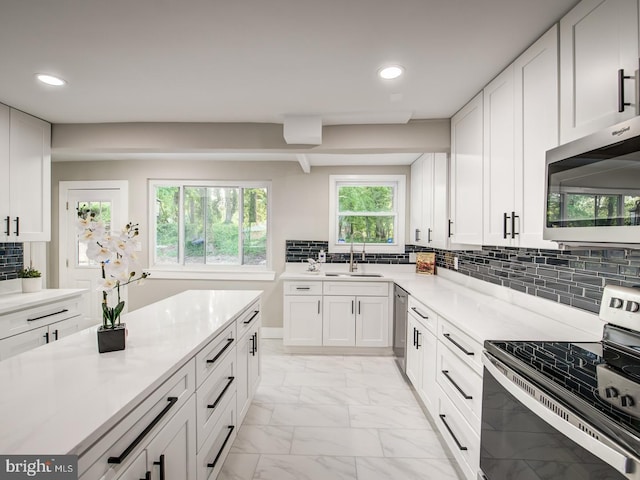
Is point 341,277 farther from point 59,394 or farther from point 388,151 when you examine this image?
point 59,394

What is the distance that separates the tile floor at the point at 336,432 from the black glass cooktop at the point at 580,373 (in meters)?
1.04

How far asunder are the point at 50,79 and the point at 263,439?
2.72 metres

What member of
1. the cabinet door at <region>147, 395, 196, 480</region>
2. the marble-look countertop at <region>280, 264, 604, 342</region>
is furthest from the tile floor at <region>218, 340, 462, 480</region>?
the marble-look countertop at <region>280, 264, 604, 342</region>

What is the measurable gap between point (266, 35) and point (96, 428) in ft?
5.69

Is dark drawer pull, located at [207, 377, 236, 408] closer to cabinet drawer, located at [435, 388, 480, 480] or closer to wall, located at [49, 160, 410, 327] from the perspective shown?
cabinet drawer, located at [435, 388, 480, 480]

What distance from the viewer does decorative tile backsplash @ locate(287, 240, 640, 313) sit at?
148cm

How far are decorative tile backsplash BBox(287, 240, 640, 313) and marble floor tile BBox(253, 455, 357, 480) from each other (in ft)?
5.05

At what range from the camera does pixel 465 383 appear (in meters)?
1.68

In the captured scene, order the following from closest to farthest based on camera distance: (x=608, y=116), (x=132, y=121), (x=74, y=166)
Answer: (x=608, y=116)
(x=132, y=121)
(x=74, y=166)

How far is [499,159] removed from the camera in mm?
1979

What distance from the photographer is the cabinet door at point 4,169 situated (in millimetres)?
2504

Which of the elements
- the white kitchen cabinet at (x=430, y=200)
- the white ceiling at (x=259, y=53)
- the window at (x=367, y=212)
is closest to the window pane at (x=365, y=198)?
the window at (x=367, y=212)

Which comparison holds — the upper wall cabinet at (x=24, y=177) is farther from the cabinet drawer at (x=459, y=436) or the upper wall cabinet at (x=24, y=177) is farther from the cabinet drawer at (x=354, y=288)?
the cabinet drawer at (x=459, y=436)

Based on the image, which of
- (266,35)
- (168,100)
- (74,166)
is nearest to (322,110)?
(266,35)
